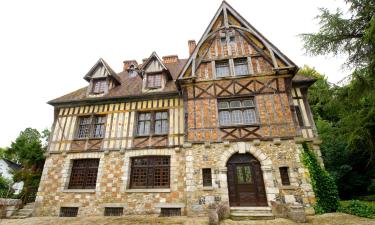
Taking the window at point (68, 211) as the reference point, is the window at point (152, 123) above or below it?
above

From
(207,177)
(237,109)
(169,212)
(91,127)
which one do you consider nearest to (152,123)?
(91,127)

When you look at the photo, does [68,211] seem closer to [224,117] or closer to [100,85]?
[100,85]

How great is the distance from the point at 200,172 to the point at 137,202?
3.29m

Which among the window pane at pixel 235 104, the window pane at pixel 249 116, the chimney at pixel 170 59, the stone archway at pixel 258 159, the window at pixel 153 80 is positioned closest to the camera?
the stone archway at pixel 258 159

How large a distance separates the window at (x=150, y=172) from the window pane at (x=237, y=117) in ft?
12.4

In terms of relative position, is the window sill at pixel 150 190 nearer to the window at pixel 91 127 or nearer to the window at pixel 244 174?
the window at pixel 244 174

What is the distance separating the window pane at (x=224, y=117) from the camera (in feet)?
30.3

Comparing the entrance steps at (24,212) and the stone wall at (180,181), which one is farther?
the entrance steps at (24,212)

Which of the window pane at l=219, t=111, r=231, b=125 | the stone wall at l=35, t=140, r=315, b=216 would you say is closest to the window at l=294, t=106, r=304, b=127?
the stone wall at l=35, t=140, r=315, b=216

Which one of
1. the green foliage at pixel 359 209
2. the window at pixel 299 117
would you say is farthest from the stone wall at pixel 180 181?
the window at pixel 299 117

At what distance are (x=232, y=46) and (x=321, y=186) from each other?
7.85 meters

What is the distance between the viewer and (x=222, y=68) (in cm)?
1038

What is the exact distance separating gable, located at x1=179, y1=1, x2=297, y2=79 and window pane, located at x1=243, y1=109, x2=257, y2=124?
218 cm

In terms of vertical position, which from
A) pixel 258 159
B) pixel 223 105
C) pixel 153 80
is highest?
pixel 153 80
